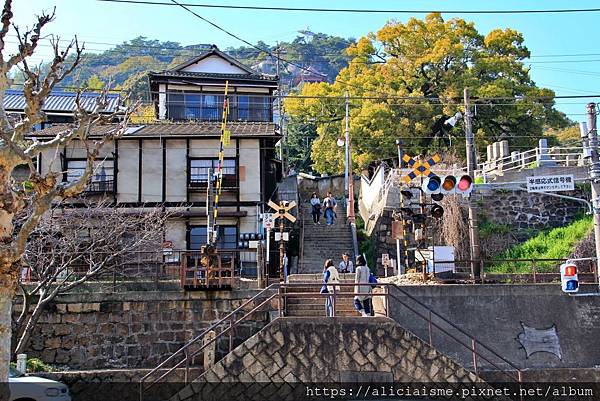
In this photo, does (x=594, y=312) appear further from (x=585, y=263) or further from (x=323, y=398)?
(x=323, y=398)

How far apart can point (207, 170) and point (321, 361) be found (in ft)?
50.4

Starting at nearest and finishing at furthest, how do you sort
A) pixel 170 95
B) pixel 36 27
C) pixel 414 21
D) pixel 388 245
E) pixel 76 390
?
pixel 36 27 → pixel 76 390 → pixel 388 245 → pixel 170 95 → pixel 414 21

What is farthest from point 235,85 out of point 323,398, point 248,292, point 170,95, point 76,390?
point 323,398

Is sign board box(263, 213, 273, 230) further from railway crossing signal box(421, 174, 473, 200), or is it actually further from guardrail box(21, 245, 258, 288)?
railway crossing signal box(421, 174, 473, 200)

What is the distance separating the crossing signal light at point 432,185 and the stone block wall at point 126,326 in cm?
581

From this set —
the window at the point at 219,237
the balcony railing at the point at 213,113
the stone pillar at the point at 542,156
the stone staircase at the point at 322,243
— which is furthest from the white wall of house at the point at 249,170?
the stone pillar at the point at 542,156

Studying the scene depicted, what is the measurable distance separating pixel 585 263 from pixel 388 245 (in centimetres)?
795

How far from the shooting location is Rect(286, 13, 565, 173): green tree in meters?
36.2

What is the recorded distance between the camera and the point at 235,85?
34469mm

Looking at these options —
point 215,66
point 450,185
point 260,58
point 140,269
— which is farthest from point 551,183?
point 260,58

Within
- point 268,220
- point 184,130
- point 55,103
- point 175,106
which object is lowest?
point 268,220

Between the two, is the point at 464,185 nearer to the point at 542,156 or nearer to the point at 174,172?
the point at 174,172

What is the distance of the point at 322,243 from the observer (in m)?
27.6

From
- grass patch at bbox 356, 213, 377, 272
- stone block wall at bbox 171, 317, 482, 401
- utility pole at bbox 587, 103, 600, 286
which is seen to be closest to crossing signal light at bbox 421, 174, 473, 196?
utility pole at bbox 587, 103, 600, 286
